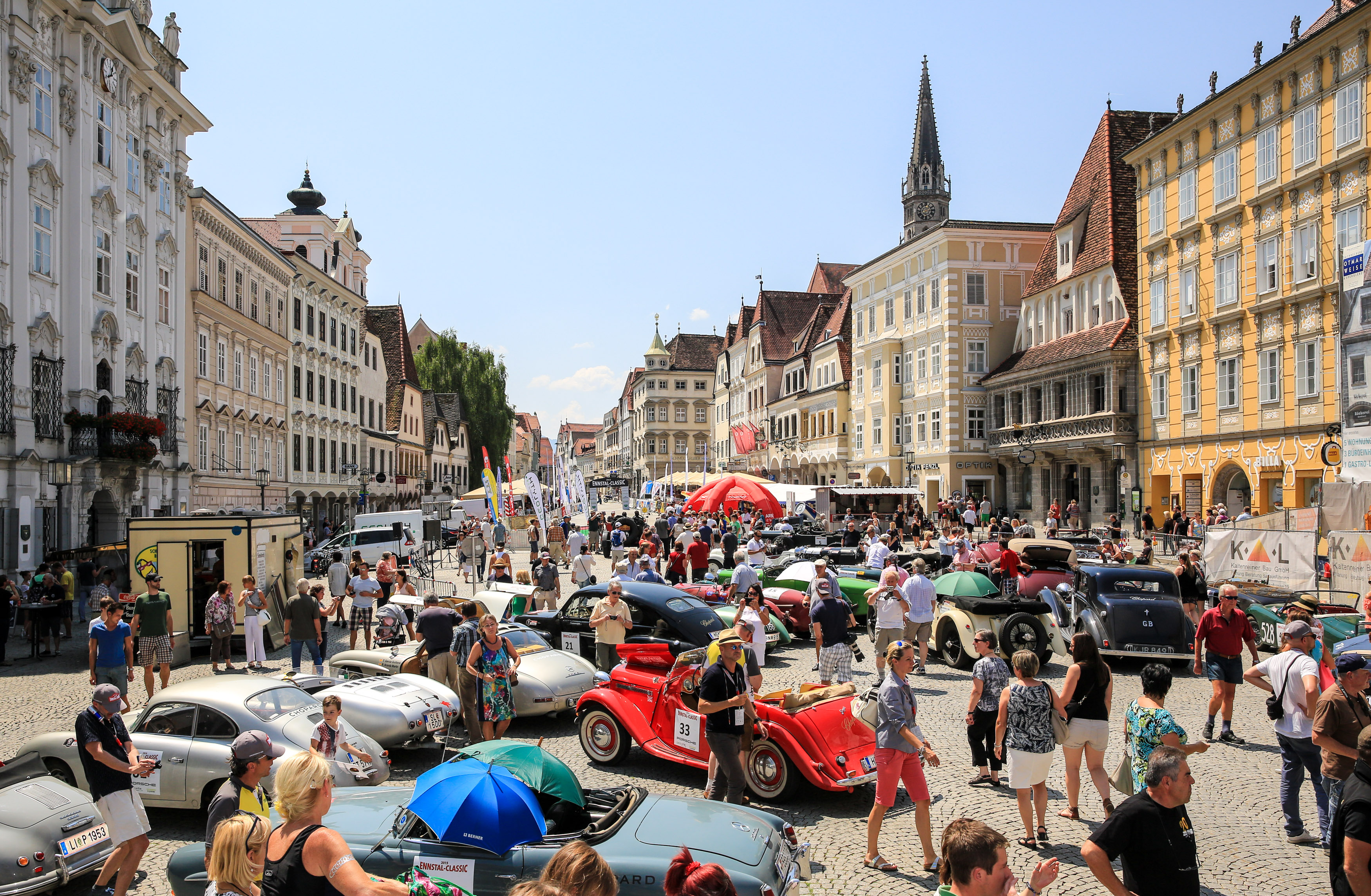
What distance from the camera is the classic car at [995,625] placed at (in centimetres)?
1381

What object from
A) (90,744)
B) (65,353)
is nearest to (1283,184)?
(90,744)

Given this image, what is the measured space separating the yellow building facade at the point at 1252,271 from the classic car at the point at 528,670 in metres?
18.6

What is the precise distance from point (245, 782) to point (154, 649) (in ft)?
28.8

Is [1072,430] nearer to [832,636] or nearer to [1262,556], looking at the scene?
[1262,556]

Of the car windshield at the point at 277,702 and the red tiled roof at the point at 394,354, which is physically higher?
the red tiled roof at the point at 394,354

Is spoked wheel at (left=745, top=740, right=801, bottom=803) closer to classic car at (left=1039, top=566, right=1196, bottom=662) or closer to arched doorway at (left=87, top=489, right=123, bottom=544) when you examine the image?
classic car at (left=1039, top=566, right=1196, bottom=662)

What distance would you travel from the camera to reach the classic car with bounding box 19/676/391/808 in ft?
26.1

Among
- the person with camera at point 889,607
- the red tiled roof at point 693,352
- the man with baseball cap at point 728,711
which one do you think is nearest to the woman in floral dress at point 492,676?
the man with baseball cap at point 728,711

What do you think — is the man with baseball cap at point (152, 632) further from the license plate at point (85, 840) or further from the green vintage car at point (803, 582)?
the green vintage car at point (803, 582)

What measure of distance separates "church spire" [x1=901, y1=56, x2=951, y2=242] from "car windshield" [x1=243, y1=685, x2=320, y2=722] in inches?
3272

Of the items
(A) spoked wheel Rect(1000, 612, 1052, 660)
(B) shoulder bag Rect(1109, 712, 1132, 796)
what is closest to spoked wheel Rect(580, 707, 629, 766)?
(B) shoulder bag Rect(1109, 712, 1132, 796)

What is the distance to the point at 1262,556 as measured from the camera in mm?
17594

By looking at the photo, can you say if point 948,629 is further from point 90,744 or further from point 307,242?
point 307,242

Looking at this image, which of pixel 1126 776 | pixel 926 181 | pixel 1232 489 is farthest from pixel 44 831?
pixel 926 181
